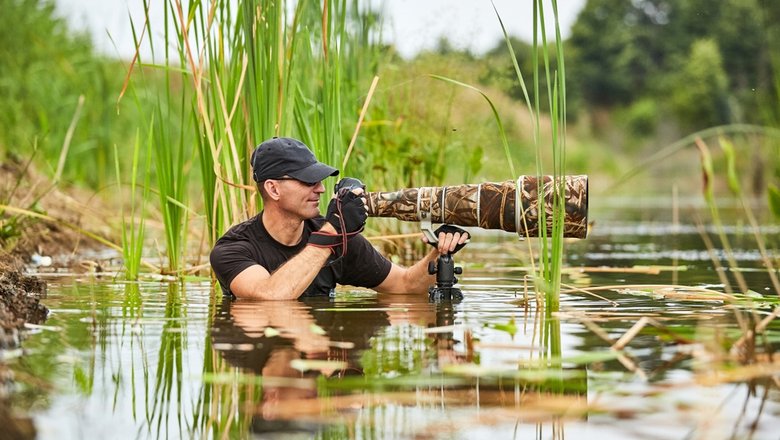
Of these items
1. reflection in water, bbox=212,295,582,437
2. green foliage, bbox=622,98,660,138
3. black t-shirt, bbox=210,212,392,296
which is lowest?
reflection in water, bbox=212,295,582,437

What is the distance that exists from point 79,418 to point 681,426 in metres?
1.33

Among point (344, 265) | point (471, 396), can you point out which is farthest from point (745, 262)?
point (471, 396)

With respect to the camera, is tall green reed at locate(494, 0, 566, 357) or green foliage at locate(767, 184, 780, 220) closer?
green foliage at locate(767, 184, 780, 220)

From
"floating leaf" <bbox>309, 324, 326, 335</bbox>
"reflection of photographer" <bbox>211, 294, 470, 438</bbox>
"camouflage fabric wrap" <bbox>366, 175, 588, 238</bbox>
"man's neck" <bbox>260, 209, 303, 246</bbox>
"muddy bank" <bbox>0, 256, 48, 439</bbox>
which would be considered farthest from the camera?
"man's neck" <bbox>260, 209, 303, 246</bbox>

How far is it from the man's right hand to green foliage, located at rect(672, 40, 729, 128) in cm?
4482

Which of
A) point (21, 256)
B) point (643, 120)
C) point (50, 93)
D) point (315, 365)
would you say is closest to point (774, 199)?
point (315, 365)

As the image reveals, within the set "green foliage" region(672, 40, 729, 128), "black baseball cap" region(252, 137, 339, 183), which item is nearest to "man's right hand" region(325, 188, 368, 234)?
"black baseball cap" region(252, 137, 339, 183)

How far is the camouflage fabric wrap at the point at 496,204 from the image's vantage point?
14.5 ft

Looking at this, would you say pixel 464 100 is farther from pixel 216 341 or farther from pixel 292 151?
pixel 216 341

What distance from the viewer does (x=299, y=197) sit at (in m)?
4.88

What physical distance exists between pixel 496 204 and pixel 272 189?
978mm

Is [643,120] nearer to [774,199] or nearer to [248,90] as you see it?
[248,90]

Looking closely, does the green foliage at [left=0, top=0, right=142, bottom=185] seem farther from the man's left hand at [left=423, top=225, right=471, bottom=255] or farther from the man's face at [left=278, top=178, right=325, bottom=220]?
the man's left hand at [left=423, top=225, right=471, bottom=255]

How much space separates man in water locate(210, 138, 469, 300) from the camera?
4758 mm
